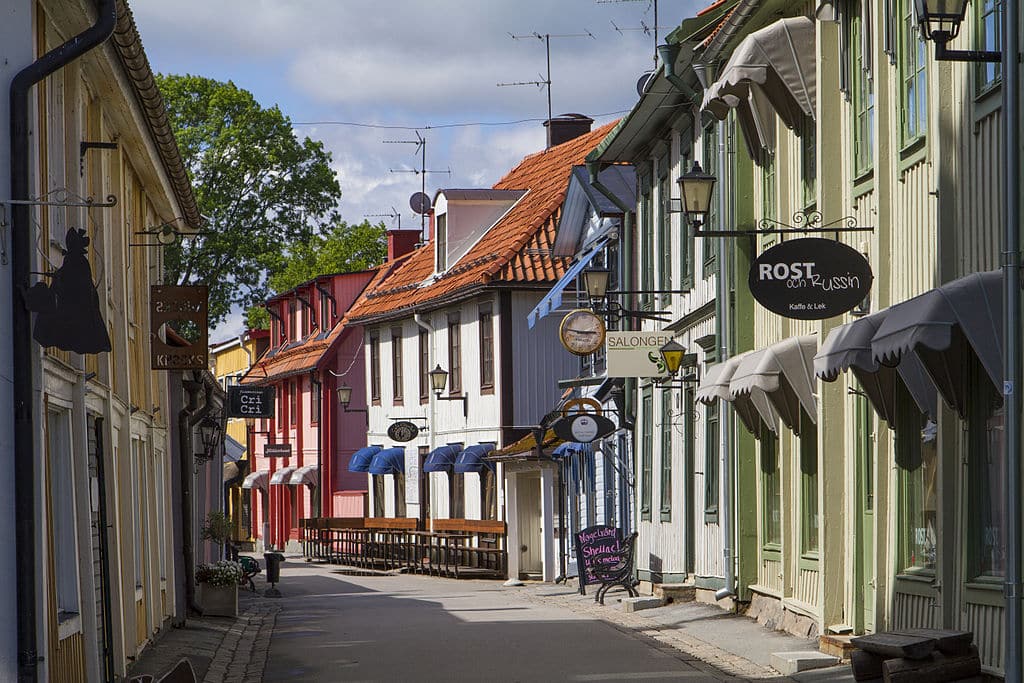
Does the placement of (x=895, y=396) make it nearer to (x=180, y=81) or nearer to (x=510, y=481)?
(x=510, y=481)

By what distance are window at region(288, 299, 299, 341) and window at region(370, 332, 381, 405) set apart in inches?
441

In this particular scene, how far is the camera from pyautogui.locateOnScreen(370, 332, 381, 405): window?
1742 inches

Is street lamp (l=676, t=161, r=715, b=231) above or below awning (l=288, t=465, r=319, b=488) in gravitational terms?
above

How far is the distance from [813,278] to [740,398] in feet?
14.8

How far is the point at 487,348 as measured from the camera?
36875mm

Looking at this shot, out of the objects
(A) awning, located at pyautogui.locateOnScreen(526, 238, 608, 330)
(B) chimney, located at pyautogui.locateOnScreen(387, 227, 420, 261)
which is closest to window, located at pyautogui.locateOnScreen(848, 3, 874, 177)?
(A) awning, located at pyautogui.locateOnScreen(526, 238, 608, 330)

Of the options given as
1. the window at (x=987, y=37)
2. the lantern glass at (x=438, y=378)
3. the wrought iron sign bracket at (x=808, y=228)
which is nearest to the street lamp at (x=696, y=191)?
the wrought iron sign bracket at (x=808, y=228)

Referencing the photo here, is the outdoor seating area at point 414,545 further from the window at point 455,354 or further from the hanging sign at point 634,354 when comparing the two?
the hanging sign at point 634,354

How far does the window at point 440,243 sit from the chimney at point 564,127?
4786mm

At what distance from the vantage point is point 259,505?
6256 centimetres

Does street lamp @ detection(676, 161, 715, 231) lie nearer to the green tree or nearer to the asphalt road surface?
the asphalt road surface

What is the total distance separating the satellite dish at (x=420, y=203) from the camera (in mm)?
49281

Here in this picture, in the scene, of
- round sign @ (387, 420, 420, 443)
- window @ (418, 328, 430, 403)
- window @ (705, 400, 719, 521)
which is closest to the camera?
window @ (705, 400, 719, 521)

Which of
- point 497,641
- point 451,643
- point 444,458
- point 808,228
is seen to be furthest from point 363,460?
point 808,228
